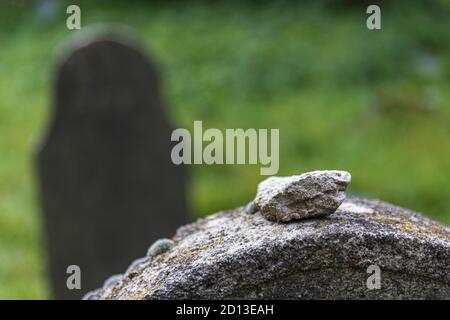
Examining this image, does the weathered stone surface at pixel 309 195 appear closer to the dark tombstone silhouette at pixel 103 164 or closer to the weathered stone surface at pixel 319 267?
the weathered stone surface at pixel 319 267

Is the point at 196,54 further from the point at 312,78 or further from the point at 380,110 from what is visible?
the point at 380,110

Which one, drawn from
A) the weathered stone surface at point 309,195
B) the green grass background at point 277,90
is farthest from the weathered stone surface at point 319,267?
the green grass background at point 277,90

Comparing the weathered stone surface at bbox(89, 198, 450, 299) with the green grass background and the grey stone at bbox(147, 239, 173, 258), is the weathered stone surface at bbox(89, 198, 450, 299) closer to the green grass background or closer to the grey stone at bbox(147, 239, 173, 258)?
the grey stone at bbox(147, 239, 173, 258)

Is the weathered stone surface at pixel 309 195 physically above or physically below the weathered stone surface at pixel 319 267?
above

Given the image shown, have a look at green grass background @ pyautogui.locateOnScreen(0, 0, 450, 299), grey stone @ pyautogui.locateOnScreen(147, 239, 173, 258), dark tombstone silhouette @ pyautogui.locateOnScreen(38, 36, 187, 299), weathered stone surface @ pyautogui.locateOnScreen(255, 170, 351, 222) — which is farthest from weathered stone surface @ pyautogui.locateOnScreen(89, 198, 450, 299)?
green grass background @ pyautogui.locateOnScreen(0, 0, 450, 299)

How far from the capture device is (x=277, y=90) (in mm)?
8734

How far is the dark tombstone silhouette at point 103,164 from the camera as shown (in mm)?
5336

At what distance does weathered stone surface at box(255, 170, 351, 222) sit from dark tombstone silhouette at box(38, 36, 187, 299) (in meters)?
3.42

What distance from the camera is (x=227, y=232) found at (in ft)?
6.97

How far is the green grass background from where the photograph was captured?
6.98 m

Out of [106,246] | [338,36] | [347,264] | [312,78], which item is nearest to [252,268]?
[347,264]

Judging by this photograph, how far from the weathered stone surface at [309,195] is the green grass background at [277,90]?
3.79 meters

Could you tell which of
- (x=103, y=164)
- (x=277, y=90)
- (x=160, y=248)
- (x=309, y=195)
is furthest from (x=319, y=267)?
(x=277, y=90)

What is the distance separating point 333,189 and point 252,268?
273 millimetres
